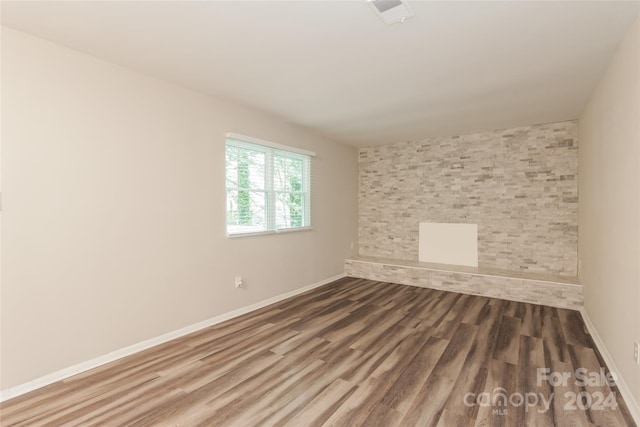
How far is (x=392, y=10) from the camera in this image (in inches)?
72.7

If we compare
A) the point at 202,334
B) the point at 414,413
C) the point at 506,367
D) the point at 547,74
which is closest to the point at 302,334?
the point at 202,334

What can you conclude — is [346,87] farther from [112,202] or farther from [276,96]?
[112,202]

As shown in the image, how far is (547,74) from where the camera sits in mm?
2723

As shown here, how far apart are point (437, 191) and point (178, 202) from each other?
404 centimetres

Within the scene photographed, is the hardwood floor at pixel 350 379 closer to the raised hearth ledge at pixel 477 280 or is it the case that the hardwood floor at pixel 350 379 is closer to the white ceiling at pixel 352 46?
the raised hearth ledge at pixel 477 280

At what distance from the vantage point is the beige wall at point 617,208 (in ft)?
6.32

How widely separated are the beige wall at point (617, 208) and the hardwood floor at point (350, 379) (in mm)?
315

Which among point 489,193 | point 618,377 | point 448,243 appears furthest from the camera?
point 448,243

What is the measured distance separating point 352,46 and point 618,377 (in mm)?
3011

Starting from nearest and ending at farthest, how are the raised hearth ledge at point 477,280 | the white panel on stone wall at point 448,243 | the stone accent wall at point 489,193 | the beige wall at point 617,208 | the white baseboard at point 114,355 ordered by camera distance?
the beige wall at point 617,208 → the white baseboard at point 114,355 → the raised hearth ledge at point 477,280 → the stone accent wall at point 489,193 → the white panel on stone wall at point 448,243


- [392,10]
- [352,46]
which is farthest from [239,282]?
[392,10]

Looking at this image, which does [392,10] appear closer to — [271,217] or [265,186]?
[265,186]

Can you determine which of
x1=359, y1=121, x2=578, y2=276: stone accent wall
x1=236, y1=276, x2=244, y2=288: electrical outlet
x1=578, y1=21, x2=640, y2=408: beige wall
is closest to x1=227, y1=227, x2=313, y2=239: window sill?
x1=236, y1=276, x2=244, y2=288: electrical outlet

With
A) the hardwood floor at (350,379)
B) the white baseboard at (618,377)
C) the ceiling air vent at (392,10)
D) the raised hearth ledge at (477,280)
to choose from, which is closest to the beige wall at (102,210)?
the hardwood floor at (350,379)
